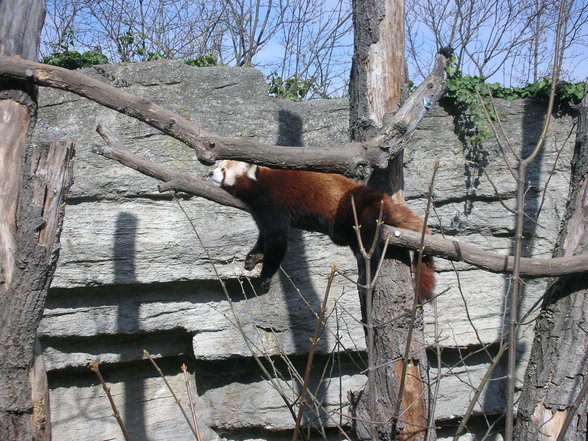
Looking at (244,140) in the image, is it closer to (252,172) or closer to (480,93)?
(252,172)

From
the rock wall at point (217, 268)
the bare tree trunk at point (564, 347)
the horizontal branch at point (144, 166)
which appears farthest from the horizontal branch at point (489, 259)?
the rock wall at point (217, 268)

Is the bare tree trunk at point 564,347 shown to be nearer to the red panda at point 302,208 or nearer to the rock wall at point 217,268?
the red panda at point 302,208

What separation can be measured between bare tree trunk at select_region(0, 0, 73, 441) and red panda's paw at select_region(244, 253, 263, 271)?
165 centimetres

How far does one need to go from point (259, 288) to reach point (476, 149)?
6.85 ft

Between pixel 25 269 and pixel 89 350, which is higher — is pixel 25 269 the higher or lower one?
the higher one

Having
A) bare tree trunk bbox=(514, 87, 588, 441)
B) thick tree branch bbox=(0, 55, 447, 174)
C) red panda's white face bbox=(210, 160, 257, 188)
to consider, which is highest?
thick tree branch bbox=(0, 55, 447, 174)

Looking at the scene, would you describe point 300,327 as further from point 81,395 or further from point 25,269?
point 25,269

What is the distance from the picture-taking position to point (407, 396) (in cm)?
332

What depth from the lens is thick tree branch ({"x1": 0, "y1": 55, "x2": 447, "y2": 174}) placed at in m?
2.91

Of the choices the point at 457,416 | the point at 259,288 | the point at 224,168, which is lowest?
the point at 457,416

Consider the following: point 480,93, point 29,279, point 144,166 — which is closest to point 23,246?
point 29,279

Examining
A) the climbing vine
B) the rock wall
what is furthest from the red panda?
the climbing vine

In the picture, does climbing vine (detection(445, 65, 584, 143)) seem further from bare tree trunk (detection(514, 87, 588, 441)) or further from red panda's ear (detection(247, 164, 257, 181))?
red panda's ear (detection(247, 164, 257, 181))

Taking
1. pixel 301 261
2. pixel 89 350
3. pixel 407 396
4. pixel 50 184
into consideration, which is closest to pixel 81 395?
pixel 89 350
